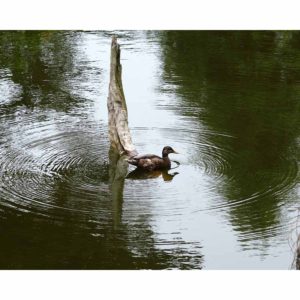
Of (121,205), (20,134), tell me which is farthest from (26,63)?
(121,205)

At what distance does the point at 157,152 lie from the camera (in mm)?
16516

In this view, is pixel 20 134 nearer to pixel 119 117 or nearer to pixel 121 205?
pixel 119 117

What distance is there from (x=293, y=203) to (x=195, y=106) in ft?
19.9

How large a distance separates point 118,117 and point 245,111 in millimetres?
3892

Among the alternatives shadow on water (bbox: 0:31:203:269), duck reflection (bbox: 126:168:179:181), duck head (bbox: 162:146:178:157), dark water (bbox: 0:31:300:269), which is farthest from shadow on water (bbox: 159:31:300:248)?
shadow on water (bbox: 0:31:203:269)

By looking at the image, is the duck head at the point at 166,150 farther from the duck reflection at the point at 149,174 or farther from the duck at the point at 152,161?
the duck reflection at the point at 149,174

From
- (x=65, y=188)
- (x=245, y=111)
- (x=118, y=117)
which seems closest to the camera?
(x=65, y=188)

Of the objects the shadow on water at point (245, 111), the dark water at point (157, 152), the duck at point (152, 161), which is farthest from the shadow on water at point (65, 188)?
the shadow on water at point (245, 111)

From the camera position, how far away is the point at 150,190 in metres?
14.5

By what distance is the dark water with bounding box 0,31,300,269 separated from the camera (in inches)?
485

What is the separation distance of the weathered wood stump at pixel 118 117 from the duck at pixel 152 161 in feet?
2.34

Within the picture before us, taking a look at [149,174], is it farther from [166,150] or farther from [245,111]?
[245,111]

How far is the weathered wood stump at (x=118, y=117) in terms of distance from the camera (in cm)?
1628

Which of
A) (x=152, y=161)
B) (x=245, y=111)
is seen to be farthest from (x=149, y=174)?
(x=245, y=111)
